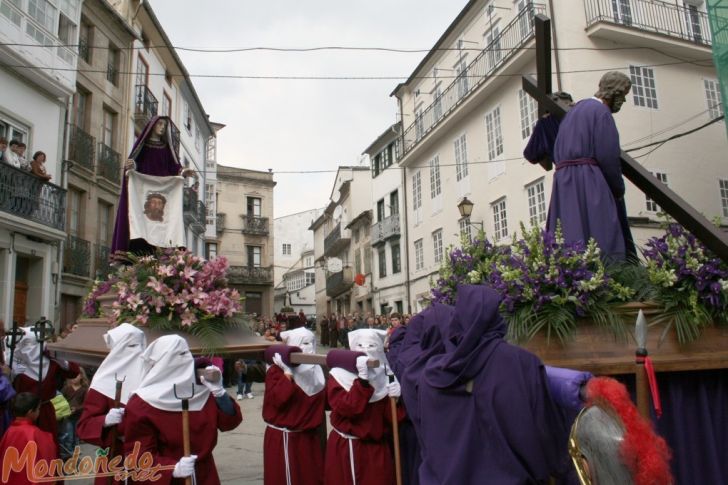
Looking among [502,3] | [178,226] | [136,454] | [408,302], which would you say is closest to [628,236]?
[136,454]

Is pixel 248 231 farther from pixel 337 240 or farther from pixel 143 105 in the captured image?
pixel 143 105

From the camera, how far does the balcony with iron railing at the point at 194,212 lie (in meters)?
25.2

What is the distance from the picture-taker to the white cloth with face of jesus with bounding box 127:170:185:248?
7.29 m

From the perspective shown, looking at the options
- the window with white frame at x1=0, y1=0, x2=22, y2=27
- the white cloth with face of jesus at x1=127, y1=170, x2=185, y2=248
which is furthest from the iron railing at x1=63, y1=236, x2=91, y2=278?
the white cloth with face of jesus at x1=127, y1=170, x2=185, y2=248

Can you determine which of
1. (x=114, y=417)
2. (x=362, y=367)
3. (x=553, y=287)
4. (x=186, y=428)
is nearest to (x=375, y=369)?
(x=362, y=367)

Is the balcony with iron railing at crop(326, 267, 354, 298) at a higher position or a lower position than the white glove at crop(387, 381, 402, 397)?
higher

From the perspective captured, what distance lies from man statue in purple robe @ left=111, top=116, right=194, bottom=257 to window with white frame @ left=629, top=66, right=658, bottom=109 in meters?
14.2

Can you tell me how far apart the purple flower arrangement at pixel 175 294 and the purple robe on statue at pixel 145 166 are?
5.50 feet

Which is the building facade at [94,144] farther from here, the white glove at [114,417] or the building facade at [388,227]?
the white glove at [114,417]

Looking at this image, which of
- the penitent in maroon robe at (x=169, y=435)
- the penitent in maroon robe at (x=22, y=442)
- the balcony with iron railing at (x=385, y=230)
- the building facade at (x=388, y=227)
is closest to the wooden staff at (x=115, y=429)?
the penitent in maroon robe at (x=169, y=435)

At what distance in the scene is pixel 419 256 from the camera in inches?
1060

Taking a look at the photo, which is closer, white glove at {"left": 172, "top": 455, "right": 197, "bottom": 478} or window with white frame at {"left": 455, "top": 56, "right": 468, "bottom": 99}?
white glove at {"left": 172, "top": 455, "right": 197, "bottom": 478}

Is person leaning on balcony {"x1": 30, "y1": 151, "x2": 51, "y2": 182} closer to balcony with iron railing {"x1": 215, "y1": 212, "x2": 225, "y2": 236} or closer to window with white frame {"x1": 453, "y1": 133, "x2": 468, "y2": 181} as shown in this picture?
window with white frame {"x1": 453, "y1": 133, "x2": 468, "y2": 181}

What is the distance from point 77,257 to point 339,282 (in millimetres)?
23646
